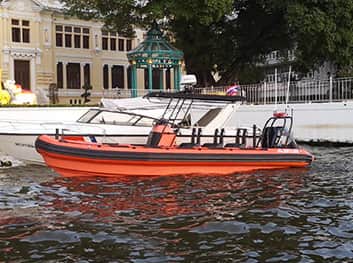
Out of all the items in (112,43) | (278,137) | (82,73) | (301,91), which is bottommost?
(278,137)

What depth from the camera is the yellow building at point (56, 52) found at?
143 ft

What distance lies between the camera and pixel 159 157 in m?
13.6

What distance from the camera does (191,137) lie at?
52.4 ft

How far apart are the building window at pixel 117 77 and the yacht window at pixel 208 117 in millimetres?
34105

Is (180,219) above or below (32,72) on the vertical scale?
below

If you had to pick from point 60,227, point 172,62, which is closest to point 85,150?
point 60,227

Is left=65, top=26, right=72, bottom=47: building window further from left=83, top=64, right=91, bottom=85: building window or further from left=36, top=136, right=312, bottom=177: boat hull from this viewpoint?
left=36, top=136, right=312, bottom=177: boat hull

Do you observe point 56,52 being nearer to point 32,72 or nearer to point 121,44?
point 32,72

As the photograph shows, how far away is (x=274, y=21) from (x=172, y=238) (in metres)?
29.8

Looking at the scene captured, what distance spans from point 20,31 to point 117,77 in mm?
10039

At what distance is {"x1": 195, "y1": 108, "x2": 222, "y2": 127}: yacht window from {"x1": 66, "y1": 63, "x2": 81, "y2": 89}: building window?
105 feet

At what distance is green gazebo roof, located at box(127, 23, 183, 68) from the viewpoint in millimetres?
31172

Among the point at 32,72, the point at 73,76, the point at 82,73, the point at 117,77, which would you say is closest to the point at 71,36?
the point at 82,73

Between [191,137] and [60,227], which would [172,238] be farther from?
[191,137]
